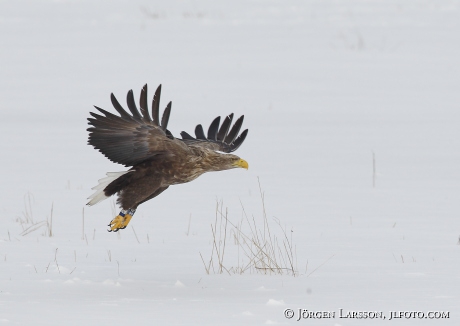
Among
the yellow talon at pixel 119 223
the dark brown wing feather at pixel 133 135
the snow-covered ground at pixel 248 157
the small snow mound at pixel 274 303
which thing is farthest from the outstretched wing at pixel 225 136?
the small snow mound at pixel 274 303

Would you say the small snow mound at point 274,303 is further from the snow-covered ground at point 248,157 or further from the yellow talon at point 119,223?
the yellow talon at point 119,223

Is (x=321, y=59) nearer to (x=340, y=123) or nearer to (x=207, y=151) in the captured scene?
(x=340, y=123)

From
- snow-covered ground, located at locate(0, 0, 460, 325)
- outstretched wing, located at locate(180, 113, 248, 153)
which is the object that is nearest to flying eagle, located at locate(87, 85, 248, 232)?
snow-covered ground, located at locate(0, 0, 460, 325)

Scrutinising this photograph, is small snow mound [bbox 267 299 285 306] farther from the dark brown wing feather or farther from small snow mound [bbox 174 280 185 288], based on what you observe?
the dark brown wing feather

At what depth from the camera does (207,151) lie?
781 cm

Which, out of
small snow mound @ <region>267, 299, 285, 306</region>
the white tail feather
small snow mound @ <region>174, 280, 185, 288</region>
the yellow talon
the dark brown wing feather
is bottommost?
small snow mound @ <region>267, 299, 285, 306</region>

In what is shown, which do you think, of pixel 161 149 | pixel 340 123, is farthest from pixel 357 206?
pixel 340 123

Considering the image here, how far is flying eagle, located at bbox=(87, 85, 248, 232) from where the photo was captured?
7.46 meters

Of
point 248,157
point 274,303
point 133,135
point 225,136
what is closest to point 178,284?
point 274,303

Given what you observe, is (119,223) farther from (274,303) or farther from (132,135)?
(274,303)

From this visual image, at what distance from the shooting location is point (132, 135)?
7523 millimetres

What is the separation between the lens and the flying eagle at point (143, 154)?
7461mm

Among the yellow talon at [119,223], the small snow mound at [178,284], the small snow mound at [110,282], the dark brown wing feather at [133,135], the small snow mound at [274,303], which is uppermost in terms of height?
the dark brown wing feather at [133,135]

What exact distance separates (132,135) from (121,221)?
2.16ft
